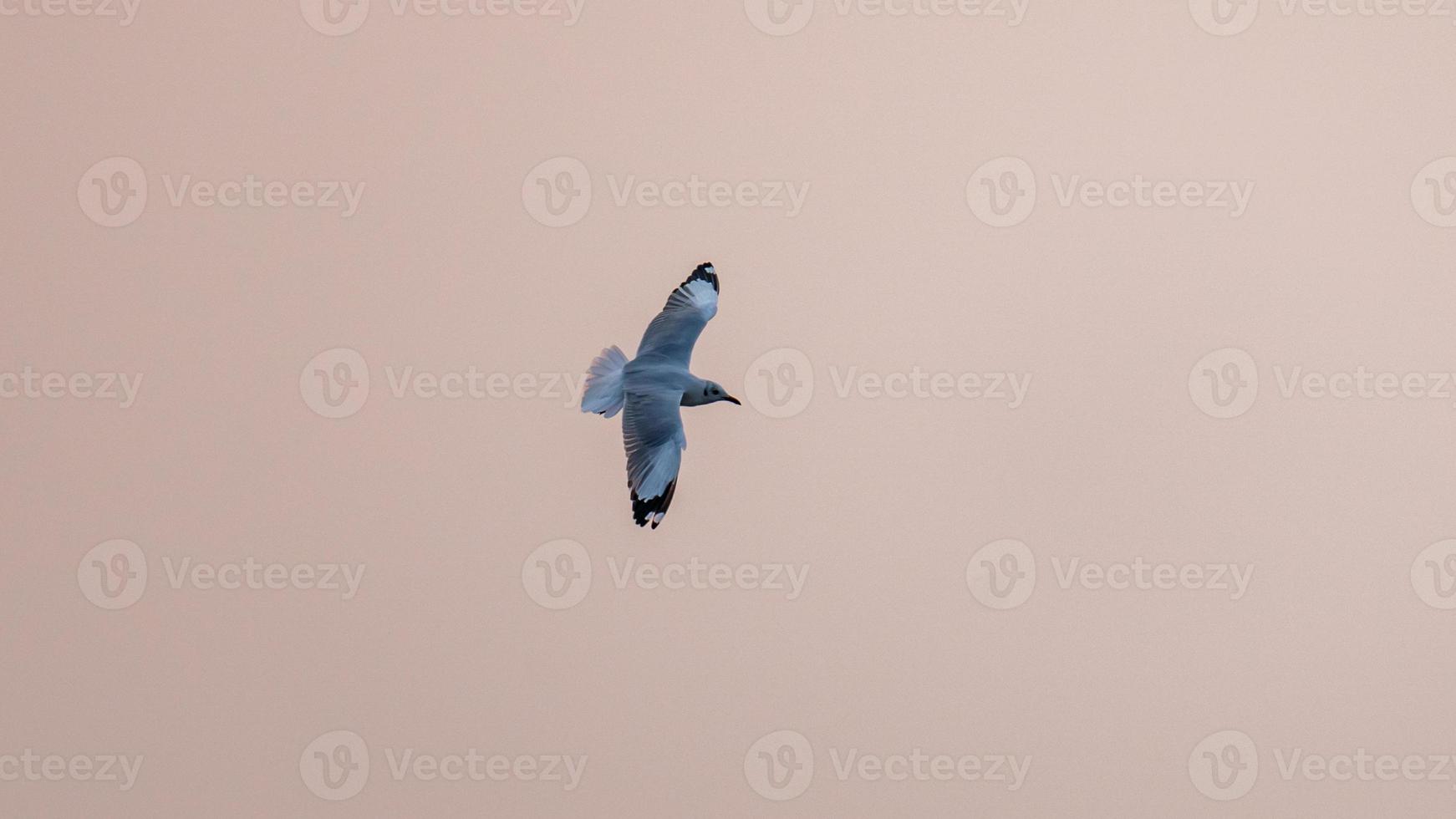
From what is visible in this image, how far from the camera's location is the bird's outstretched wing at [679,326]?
10.2ft

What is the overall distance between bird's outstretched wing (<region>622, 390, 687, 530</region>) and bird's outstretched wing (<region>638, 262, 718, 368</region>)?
147 millimetres

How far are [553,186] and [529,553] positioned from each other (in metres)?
1.14

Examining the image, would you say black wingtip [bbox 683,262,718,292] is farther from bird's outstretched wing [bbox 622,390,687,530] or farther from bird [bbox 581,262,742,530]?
bird's outstretched wing [bbox 622,390,687,530]

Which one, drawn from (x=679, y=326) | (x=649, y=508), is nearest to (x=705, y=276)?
(x=679, y=326)

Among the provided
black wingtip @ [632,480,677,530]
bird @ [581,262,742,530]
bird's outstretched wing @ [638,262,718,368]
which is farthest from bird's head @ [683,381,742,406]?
black wingtip @ [632,480,677,530]

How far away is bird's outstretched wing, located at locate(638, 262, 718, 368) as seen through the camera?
3.11m

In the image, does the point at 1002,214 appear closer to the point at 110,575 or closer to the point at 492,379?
the point at 492,379

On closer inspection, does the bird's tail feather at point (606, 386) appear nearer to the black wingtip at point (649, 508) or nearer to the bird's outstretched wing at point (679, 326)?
the bird's outstretched wing at point (679, 326)

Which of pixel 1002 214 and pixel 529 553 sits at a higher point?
pixel 1002 214

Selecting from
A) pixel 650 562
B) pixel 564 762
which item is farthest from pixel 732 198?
pixel 564 762

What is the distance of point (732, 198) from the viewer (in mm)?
3918

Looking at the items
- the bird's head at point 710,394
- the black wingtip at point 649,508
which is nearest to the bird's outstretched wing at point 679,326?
the bird's head at point 710,394

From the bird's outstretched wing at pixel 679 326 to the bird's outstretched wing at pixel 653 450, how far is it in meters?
0.15

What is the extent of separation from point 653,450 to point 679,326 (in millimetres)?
341
